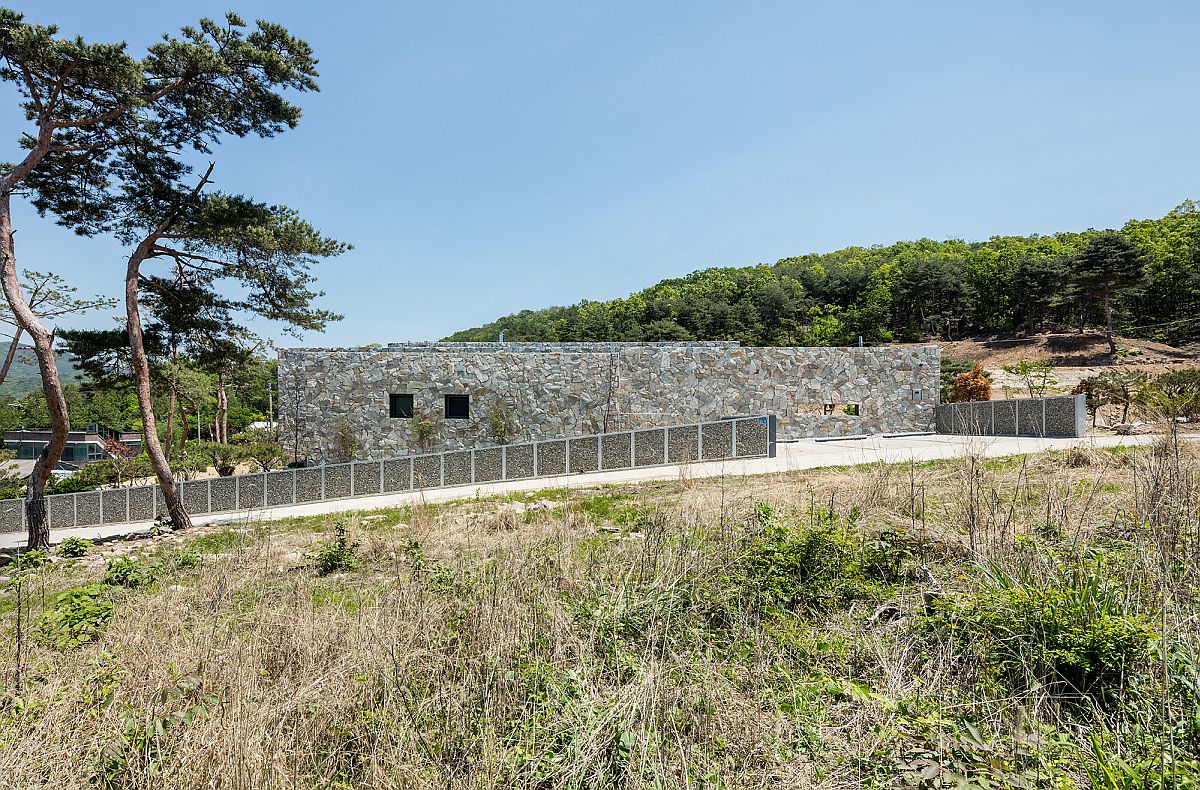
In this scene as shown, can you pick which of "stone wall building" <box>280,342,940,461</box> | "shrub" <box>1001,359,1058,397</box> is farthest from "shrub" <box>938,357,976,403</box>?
"stone wall building" <box>280,342,940,461</box>

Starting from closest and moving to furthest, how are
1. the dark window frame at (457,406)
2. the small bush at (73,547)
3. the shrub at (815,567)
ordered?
the shrub at (815,567), the small bush at (73,547), the dark window frame at (457,406)

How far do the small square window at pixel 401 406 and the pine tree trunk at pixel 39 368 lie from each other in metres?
9.81

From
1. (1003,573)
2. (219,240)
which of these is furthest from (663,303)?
(1003,573)

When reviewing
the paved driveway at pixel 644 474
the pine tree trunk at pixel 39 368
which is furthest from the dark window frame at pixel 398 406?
the pine tree trunk at pixel 39 368

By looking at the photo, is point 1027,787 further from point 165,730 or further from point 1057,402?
point 1057,402

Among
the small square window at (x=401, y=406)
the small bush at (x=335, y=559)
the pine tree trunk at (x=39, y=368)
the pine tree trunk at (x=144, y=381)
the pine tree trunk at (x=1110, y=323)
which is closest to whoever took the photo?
the small bush at (x=335, y=559)

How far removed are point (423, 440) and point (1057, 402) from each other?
775 inches

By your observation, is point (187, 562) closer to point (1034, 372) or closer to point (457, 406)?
point (457, 406)

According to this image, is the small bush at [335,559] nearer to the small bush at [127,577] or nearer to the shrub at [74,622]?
the small bush at [127,577]

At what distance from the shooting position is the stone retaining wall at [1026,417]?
1619cm

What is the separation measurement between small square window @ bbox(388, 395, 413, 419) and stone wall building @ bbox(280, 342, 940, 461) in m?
0.04

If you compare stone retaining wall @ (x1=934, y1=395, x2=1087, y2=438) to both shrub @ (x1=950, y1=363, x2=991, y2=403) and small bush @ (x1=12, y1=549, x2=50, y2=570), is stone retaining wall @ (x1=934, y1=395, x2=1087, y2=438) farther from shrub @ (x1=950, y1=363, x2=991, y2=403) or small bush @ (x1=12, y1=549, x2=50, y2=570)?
small bush @ (x1=12, y1=549, x2=50, y2=570)

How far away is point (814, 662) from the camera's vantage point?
303cm

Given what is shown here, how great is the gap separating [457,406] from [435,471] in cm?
607
